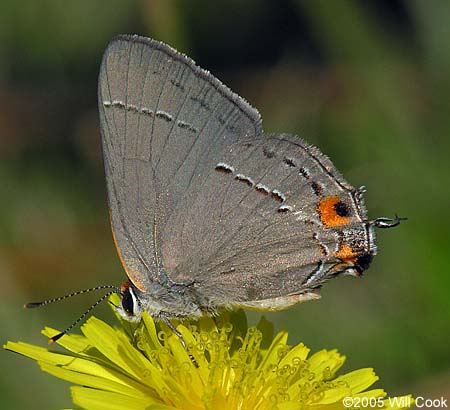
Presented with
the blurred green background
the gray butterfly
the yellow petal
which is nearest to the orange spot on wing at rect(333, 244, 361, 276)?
the gray butterfly

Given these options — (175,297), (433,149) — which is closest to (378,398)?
(175,297)

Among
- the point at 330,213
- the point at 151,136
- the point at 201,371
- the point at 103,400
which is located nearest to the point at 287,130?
the point at 330,213

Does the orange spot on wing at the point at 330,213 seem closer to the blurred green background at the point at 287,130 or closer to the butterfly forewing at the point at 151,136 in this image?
the butterfly forewing at the point at 151,136

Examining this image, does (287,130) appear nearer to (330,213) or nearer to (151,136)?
(330,213)

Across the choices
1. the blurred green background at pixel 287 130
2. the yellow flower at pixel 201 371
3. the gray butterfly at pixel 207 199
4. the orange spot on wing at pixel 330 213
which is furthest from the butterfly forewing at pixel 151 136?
the blurred green background at pixel 287 130

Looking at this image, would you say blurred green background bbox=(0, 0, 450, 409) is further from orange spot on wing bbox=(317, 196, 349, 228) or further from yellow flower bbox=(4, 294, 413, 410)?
orange spot on wing bbox=(317, 196, 349, 228)

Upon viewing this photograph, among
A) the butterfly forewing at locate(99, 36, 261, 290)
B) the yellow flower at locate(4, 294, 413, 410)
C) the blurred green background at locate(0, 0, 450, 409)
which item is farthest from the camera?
the blurred green background at locate(0, 0, 450, 409)

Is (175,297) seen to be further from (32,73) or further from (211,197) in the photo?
(32,73)
